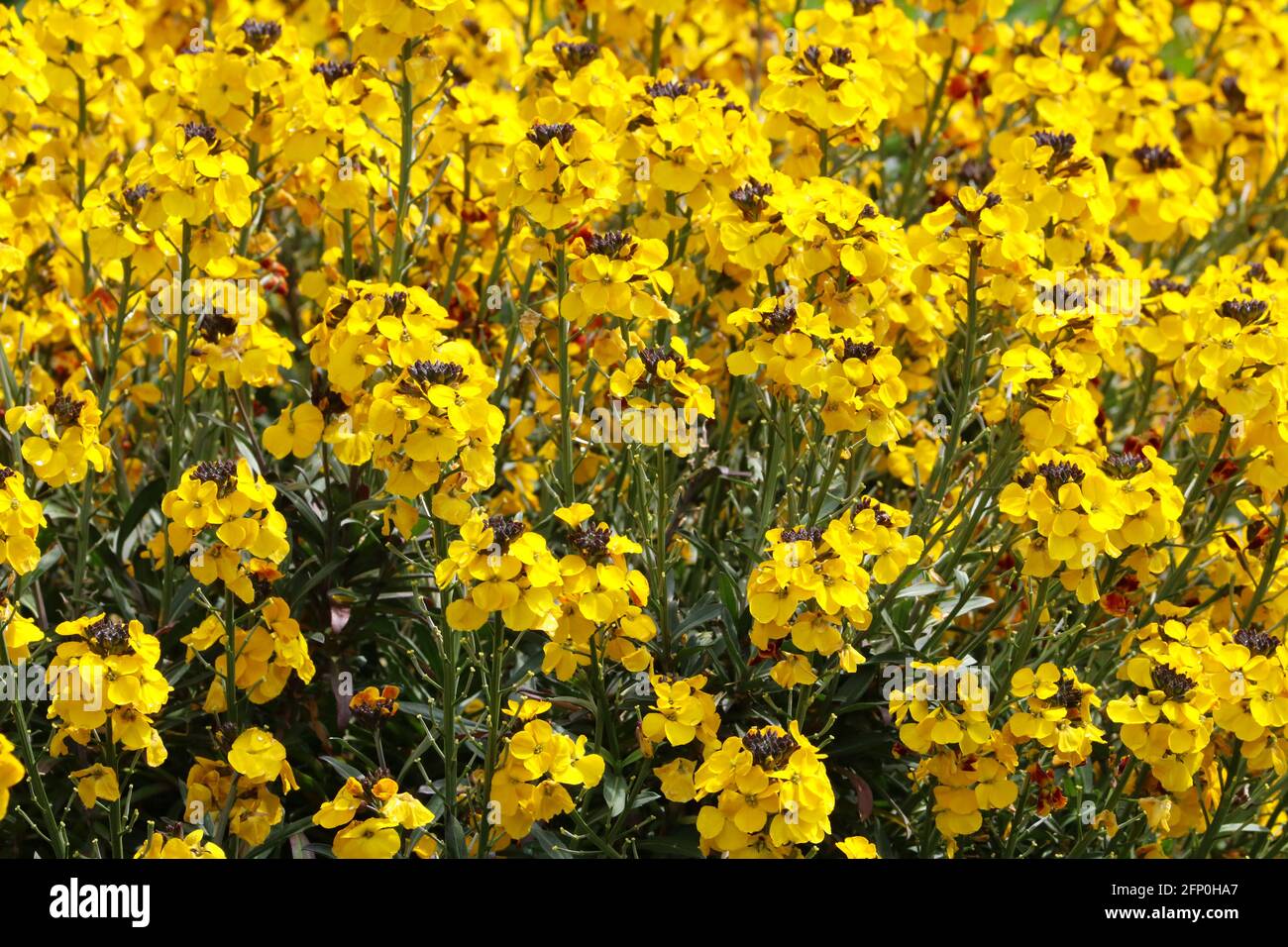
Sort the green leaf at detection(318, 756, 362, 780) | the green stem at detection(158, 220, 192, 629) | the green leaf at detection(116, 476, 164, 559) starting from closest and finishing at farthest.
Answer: the green leaf at detection(318, 756, 362, 780), the green stem at detection(158, 220, 192, 629), the green leaf at detection(116, 476, 164, 559)

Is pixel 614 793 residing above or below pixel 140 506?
below

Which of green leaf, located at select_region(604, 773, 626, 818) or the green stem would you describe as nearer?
green leaf, located at select_region(604, 773, 626, 818)

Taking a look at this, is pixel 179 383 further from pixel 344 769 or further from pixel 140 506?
pixel 344 769

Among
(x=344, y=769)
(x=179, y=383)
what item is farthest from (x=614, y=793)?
(x=179, y=383)

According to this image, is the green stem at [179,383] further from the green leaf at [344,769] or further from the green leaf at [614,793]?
the green leaf at [614,793]

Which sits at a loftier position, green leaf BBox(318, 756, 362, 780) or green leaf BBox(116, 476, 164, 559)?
green leaf BBox(116, 476, 164, 559)

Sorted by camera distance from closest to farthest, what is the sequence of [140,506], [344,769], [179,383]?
[344,769], [179,383], [140,506]

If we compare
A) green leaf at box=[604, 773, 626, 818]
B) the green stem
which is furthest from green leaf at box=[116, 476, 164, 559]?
green leaf at box=[604, 773, 626, 818]

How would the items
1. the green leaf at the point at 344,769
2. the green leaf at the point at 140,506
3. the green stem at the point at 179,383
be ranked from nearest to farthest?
the green leaf at the point at 344,769 → the green stem at the point at 179,383 → the green leaf at the point at 140,506

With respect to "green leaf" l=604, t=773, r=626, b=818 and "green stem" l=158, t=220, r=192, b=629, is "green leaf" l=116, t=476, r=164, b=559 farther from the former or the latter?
"green leaf" l=604, t=773, r=626, b=818

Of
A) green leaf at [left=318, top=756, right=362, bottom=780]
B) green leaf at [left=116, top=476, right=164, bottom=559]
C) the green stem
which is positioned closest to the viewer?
green leaf at [left=318, top=756, right=362, bottom=780]

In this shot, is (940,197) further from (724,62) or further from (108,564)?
(108,564)

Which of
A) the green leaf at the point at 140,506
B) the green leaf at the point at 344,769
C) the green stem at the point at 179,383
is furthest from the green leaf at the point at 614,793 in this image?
the green leaf at the point at 140,506

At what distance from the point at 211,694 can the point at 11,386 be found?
3.38 feet
